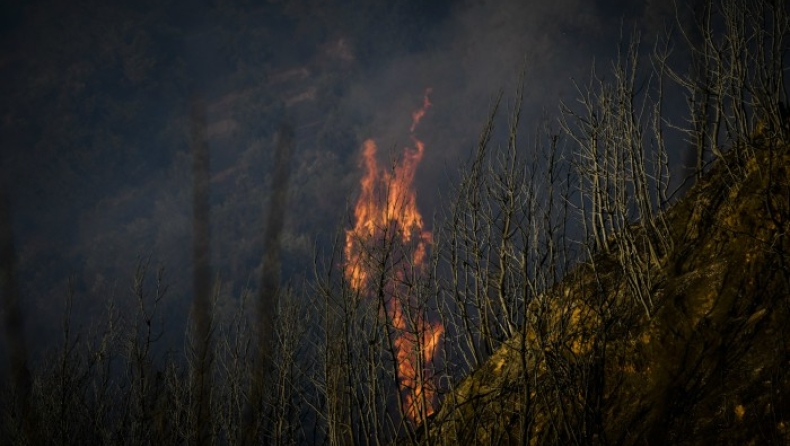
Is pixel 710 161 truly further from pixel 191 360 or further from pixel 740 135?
pixel 191 360

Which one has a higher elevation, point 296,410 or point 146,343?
point 146,343

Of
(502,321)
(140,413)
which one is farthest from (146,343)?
(502,321)

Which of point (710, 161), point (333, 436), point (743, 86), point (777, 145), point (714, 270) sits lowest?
point (333, 436)

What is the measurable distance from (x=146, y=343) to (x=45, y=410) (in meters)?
5.49

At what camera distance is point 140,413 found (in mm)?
13625

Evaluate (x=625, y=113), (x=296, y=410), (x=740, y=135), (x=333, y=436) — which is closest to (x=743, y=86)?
(x=740, y=135)

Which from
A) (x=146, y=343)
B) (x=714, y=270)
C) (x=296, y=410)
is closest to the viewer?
(x=714, y=270)

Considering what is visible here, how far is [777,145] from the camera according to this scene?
5363 millimetres

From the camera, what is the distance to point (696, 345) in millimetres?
4797

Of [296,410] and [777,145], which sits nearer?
[777,145]

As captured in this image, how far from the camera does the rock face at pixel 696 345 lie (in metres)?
4.18

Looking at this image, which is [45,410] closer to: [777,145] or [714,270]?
[714,270]

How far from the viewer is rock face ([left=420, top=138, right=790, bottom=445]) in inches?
165

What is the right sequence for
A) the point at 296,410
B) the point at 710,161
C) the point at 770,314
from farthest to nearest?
1. the point at 296,410
2. the point at 710,161
3. the point at 770,314
